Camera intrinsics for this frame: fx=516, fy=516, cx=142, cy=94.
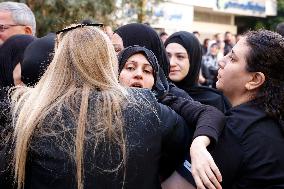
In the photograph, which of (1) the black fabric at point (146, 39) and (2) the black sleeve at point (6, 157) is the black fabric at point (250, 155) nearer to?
(2) the black sleeve at point (6, 157)

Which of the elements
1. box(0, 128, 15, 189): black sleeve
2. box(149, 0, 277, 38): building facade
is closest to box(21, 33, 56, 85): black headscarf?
box(0, 128, 15, 189): black sleeve

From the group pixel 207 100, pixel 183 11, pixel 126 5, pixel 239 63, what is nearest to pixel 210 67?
pixel 126 5

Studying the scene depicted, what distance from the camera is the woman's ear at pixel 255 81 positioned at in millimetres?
2344

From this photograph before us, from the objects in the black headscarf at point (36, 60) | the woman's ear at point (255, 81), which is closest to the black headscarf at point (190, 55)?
the black headscarf at point (36, 60)

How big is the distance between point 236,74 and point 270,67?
168mm

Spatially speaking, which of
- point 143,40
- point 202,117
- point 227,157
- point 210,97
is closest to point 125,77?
point 202,117

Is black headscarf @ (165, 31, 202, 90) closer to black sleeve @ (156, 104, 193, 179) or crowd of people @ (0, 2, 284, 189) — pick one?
crowd of people @ (0, 2, 284, 189)

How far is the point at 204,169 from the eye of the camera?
6.40ft

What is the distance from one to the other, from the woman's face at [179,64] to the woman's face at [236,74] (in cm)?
200

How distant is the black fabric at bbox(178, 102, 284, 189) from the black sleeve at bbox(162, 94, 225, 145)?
79 millimetres

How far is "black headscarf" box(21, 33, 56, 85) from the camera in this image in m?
3.04

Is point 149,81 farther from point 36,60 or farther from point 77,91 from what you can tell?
point 77,91

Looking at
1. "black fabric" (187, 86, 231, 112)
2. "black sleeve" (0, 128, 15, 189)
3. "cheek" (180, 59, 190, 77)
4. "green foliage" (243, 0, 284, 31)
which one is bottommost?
"green foliage" (243, 0, 284, 31)

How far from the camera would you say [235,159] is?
2.17m
